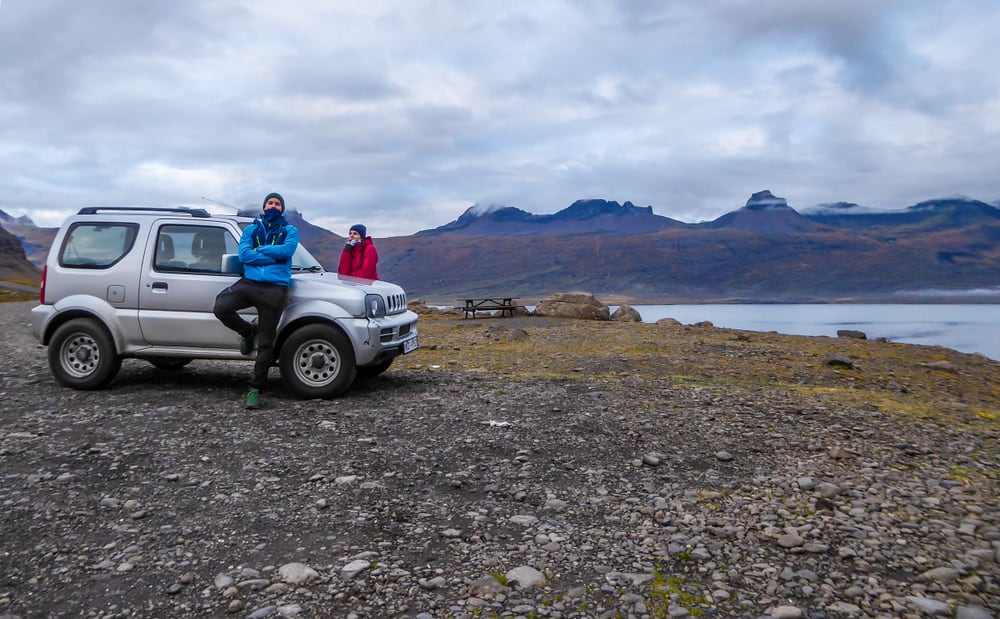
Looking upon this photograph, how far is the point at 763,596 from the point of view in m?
3.54

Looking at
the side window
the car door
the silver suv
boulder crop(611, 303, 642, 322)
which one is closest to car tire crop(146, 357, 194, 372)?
the silver suv

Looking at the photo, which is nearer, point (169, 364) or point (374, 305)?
point (374, 305)

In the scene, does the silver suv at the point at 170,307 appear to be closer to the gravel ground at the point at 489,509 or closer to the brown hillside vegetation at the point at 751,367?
the gravel ground at the point at 489,509

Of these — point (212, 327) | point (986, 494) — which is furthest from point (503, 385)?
point (986, 494)

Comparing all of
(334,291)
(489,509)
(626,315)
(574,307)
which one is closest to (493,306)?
(574,307)

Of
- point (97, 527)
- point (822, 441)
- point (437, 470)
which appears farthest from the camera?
point (822, 441)

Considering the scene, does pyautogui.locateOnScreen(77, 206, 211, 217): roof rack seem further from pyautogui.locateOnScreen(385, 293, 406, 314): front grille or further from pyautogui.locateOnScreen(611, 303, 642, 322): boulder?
pyautogui.locateOnScreen(611, 303, 642, 322): boulder

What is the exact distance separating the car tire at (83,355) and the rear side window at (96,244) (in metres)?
0.77

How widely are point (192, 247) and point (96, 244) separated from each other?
4.18ft

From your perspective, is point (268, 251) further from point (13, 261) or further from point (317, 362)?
point (13, 261)

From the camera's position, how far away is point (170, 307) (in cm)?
836

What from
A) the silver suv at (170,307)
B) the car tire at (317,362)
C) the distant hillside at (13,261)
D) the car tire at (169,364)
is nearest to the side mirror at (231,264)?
the silver suv at (170,307)

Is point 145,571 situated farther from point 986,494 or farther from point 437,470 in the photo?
point 986,494

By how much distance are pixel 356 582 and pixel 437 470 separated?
193 centimetres
